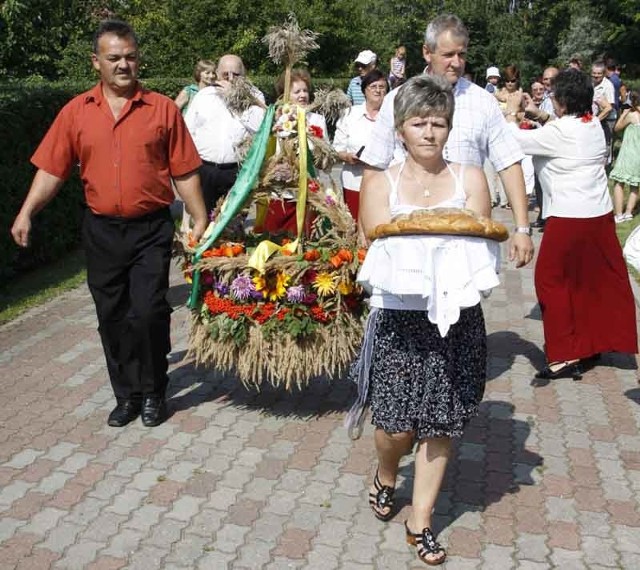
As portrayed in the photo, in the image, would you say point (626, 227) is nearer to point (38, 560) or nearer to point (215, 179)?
point (215, 179)

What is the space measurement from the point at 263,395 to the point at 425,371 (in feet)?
7.08

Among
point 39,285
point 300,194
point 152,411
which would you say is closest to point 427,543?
point 152,411

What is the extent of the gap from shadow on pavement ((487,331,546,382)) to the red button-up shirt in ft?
8.46

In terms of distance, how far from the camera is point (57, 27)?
53.8 ft

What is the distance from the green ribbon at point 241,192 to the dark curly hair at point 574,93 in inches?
74.8

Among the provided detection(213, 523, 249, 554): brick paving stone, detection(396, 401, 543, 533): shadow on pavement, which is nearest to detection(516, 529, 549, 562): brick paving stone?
detection(396, 401, 543, 533): shadow on pavement

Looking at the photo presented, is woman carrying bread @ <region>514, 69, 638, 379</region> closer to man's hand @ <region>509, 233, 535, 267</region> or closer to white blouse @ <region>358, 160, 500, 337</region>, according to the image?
man's hand @ <region>509, 233, 535, 267</region>

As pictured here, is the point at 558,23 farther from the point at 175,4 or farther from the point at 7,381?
the point at 7,381

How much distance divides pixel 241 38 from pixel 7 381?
16228 mm

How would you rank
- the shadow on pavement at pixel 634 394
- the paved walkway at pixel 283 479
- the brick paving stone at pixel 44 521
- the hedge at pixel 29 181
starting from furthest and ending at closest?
the hedge at pixel 29 181 → the shadow on pavement at pixel 634 394 → the brick paving stone at pixel 44 521 → the paved walkway at pixel 283 479

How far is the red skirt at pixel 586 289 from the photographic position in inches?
239

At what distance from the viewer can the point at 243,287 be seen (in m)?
5.04

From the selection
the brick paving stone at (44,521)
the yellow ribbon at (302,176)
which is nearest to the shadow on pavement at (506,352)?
the yellow ribbon at (302,176)

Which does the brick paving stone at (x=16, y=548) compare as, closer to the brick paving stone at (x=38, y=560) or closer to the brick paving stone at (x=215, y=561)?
the brick paving stone at (x=38, y=560)
